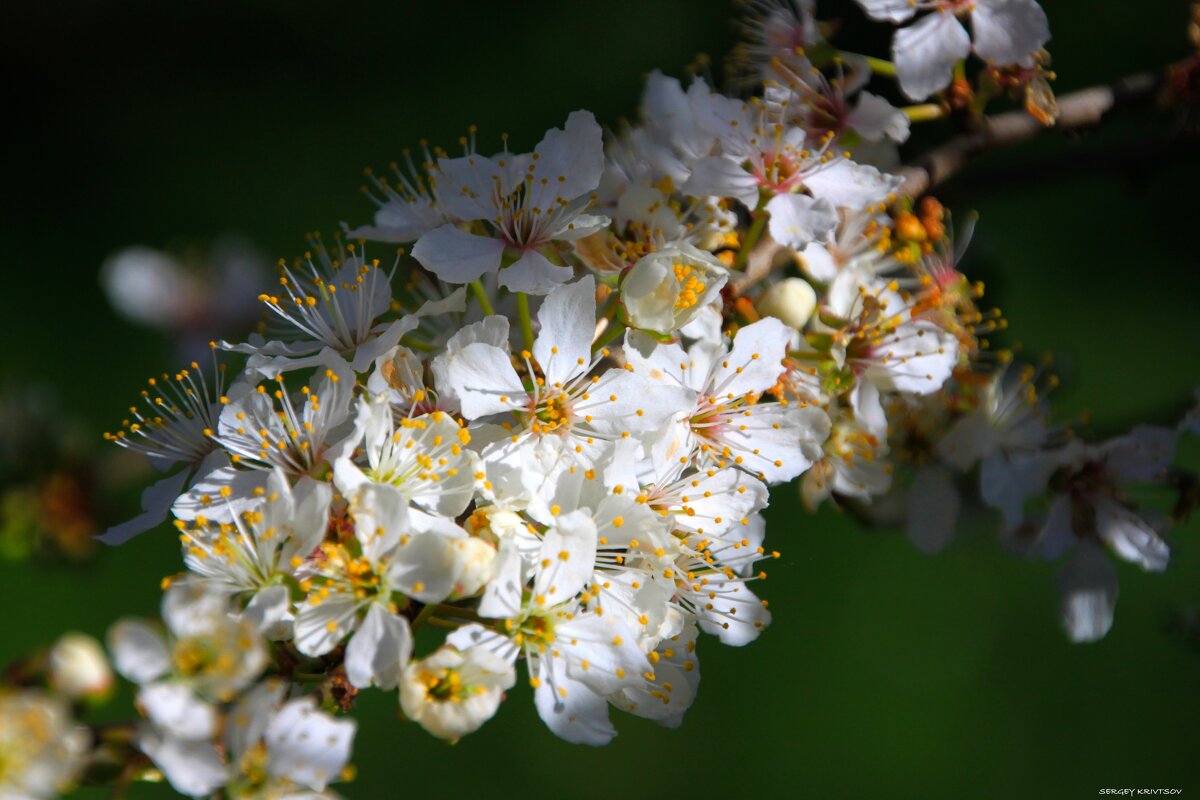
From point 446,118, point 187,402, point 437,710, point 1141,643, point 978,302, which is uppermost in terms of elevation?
point 187,402

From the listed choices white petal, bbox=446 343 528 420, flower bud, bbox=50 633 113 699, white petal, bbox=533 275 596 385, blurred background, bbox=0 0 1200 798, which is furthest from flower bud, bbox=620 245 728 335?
blurred background, bbox=0 0 1200 798

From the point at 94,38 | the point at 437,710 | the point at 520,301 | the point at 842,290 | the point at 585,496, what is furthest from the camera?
the point at 94,38

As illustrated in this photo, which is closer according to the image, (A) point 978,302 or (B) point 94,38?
(A) point 978,302

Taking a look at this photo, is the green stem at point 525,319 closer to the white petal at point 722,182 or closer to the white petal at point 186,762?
the white petal at point 722,182

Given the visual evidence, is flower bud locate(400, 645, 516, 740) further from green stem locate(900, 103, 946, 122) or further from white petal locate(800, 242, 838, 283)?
green stem locate(900, 103, 946, 122)

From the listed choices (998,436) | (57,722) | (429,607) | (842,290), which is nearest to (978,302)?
(998,436)

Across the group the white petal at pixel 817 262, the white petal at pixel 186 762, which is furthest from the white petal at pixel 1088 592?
the white petal at pixel 186 762

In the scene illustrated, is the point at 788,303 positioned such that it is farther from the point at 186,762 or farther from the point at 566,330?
the point at 186,762

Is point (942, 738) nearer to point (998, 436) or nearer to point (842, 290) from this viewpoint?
point (998, 436)
